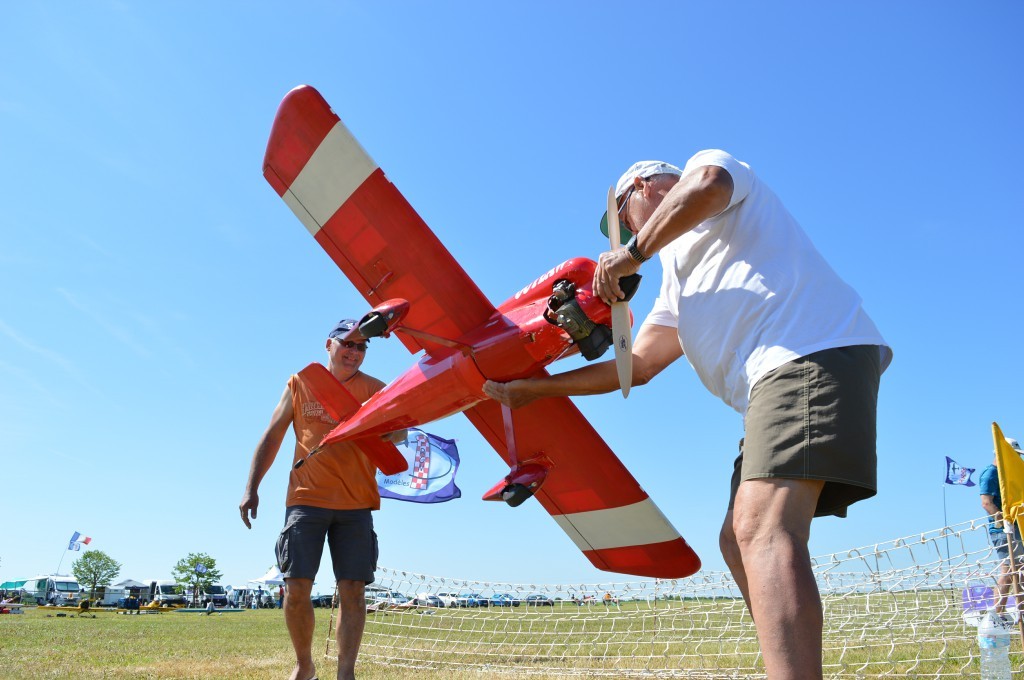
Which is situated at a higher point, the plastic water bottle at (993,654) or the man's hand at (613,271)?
the man's hand at (613,271)

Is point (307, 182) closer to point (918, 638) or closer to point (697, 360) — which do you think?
point (697, 360)

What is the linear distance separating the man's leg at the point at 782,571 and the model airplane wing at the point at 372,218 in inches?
100

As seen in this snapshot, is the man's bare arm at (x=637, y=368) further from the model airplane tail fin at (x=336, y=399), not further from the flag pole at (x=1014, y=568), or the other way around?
the flag pole at (x=1014, y=568)

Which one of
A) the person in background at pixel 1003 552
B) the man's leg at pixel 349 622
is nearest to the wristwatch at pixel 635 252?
the man's leg at pixel 349 622

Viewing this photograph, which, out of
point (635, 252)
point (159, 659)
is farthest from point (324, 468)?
point (159, 659)

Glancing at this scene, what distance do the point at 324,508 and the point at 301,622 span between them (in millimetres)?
714

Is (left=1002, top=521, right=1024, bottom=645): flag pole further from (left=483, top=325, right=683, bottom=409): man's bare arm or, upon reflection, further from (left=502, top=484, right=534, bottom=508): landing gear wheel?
(left=502, top=484, right=534, bottom=508): landing gear wheel

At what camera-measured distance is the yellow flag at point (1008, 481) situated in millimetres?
4531

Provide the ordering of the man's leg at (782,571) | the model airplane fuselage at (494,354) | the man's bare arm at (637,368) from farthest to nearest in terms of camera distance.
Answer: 1. the model airplane fuselage at (494,354)
2. the man's bare arm at (637,368)
3. the man's leg at (782,571)

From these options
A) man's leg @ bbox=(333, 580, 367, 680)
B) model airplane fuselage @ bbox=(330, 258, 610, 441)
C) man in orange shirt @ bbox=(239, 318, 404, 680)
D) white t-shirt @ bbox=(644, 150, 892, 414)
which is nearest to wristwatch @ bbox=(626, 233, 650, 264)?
white t-shirt @ bbox=(644, 150, 892, 414)

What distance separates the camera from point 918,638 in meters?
5.59

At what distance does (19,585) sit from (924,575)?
233ft

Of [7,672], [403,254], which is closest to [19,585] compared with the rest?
[7,672]

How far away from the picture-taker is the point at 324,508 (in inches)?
181
